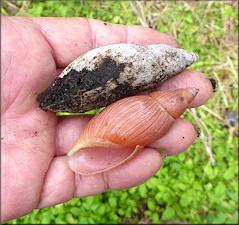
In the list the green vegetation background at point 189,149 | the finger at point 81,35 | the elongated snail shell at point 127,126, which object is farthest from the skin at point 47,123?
the green vegetation background at point 189,149

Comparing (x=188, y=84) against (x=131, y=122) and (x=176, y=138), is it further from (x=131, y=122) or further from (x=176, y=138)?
(x=131, y=122)

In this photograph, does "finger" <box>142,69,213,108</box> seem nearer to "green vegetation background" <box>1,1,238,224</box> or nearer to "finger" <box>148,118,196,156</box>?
"finger" <box>148,118,196,156</box>

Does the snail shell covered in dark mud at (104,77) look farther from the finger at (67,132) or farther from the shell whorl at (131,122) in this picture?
the finger at (67,132)

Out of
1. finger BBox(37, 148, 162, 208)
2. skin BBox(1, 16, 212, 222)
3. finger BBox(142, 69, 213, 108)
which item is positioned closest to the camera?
skin BBox(1, 16, 212, 222)

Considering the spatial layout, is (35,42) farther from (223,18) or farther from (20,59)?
(223,18)

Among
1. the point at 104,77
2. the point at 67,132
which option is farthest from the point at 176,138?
the point at 67,132

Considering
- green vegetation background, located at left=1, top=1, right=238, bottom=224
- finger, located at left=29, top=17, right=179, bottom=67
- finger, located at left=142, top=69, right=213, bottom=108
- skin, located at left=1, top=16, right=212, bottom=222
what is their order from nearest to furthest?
skin, located at left=1, top=16, right=212, bottom=222 → finger, located at left=29, top=17, right=179, bottom=67 → finger, located at left=142, top=69, right=213, bottom=108 → green vegetation background, located at left=1, top=1, right=238, bottom=224

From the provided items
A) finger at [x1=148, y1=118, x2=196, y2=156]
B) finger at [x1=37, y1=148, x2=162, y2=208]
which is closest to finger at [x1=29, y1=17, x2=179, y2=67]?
finger at [x1=148, y1=118, x2=196, y2=156]

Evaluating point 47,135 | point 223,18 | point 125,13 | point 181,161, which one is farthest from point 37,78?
point 223,18
